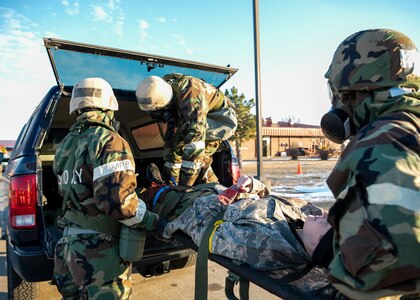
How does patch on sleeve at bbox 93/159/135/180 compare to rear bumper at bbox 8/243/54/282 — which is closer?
patch on sleeve at bbox 93/159/135/180

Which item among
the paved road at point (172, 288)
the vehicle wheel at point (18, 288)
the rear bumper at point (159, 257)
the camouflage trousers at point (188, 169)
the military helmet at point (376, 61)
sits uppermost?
the military helmet at point (376, 61)

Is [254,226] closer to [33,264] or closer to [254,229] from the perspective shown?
[254,229]

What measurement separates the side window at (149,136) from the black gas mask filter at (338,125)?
10.9ft

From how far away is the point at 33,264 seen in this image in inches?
103

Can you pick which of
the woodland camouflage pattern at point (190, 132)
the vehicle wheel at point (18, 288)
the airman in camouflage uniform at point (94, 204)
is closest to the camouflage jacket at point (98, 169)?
the airman in camouflage uniform at point (94, 204)

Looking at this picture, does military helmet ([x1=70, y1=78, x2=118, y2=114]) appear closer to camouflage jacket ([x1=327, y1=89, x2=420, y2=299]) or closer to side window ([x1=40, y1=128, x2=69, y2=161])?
camouflage jacket ([x1=327, y1=89, x2=420, y2=299])

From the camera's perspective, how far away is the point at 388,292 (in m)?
1.02

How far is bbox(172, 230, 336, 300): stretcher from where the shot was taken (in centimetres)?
144

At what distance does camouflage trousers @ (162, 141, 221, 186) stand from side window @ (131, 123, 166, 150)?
0.93 meters

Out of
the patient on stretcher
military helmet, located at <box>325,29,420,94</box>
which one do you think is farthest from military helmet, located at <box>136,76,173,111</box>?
military helmet, located at <box>325,29,420,94</box>

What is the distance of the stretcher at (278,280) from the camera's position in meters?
1.44

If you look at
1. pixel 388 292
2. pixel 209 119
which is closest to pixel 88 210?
pixel 388 292

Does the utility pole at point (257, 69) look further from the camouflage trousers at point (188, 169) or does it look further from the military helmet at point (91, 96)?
the military helmet at point (91, 96)

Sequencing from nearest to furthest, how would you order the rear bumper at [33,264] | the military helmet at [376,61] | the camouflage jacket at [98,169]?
1. the military helmet at [376,61]
2. the camouflage jacket at [98,169]
3. the rear bumper at [33,264]
